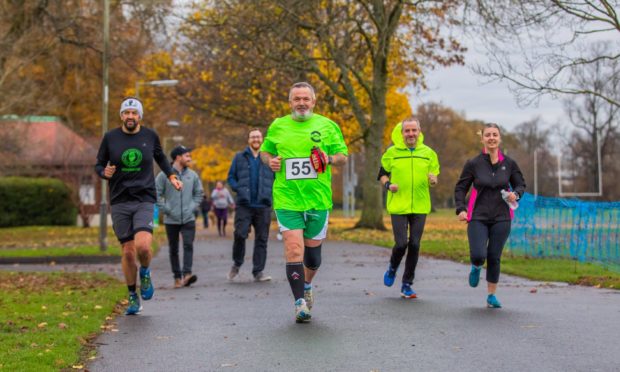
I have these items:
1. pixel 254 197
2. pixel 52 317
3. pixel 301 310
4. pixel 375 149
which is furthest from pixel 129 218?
pixel 375 149

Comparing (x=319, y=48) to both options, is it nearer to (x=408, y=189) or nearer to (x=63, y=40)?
(x=63, y=40)

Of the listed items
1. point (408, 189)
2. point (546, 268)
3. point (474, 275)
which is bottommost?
point (546, 268)

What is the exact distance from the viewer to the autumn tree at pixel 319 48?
28016mm

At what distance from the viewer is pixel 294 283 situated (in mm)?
8289

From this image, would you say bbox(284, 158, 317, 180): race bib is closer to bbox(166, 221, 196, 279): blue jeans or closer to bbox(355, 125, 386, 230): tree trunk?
bbox(166, 221, 196, 279): blue jeans

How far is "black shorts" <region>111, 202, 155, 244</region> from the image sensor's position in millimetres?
9297

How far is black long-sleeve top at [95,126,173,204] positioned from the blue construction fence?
25.9ft

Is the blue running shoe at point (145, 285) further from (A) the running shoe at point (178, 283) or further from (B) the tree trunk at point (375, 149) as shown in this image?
(B) the tree trunk at point (375, 149)

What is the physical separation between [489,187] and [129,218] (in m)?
3.73

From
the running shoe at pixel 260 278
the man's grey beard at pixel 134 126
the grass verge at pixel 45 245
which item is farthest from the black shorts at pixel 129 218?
the grass verge at pixel 45 245

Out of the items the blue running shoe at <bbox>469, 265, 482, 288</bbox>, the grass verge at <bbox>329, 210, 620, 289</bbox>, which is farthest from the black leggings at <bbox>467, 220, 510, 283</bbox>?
the grass verge at <bbox>329, 210, 620, 289</bbox>

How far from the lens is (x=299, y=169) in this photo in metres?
8.47

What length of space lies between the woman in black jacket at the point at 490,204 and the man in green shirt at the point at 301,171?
1709mm

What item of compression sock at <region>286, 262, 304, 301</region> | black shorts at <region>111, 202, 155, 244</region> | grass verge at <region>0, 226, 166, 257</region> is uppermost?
black shorts at <region>111, 202, 155, 244</region>
